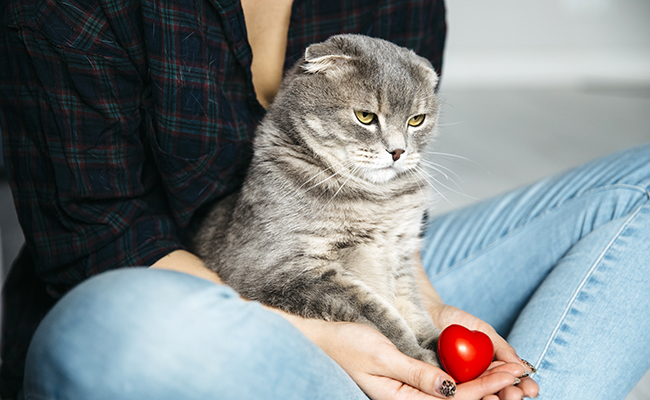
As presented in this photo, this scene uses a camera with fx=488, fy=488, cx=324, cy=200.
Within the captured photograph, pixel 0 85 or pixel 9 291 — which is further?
A: pixel 9 291

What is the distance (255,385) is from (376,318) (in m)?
0.37

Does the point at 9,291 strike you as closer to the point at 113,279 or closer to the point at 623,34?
the point at 113,279

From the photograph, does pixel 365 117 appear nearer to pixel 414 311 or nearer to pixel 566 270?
pixel 414 311

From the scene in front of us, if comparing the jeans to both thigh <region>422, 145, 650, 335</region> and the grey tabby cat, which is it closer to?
thigh <region>422, 145, 650, 335</region>

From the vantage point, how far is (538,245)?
→ 137 centimetres

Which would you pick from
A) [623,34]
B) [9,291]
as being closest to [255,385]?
[9,291]

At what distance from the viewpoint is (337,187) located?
48.4 inches

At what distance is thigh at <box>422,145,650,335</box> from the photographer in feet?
4.31

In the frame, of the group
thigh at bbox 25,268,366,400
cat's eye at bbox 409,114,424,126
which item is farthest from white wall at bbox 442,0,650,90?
thigh at bbox 25,268,366,400

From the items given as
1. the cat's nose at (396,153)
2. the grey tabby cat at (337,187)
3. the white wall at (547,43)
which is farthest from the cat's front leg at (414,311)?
the white wall at (547,43)

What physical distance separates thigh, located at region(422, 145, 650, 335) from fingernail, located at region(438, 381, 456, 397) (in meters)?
0.55

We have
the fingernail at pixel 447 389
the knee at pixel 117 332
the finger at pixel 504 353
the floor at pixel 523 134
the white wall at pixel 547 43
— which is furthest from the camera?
the white wall at pixel 547 43

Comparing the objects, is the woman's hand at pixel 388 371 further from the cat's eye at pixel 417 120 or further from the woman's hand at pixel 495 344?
the cat's eye at pixel 417 120

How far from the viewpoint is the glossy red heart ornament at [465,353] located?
0.95 meters
